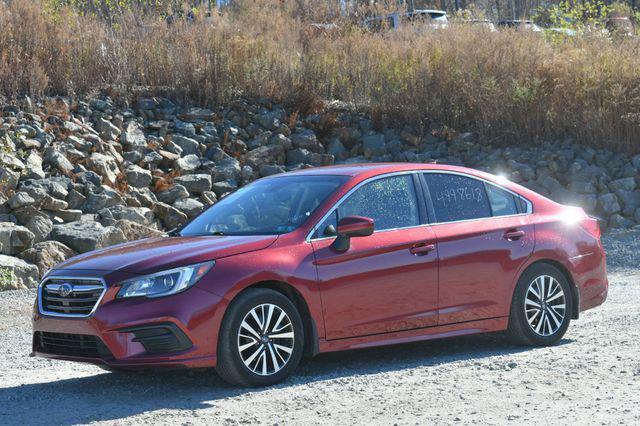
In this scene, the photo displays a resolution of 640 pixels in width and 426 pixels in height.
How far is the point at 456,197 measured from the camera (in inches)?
348

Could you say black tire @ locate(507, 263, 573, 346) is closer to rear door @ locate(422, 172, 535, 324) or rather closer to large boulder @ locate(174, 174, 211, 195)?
rear door @ locate(422, 172, 535, 324)

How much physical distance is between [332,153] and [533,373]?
12363mm

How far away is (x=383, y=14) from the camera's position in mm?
24375

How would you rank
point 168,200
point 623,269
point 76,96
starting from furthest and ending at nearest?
point 76,96 < point 168,200 < point 623,269

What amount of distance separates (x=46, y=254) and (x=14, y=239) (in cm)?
60

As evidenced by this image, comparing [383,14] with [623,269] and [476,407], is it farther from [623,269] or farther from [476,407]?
[476,407]

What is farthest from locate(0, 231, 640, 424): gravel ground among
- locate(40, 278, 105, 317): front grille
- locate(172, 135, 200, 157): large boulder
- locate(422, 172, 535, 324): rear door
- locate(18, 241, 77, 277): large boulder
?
locate(172, 135, 200, 157): large boulder

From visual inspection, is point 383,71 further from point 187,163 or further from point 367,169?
point 367,169

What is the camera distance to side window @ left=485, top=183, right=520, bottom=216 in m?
9.03

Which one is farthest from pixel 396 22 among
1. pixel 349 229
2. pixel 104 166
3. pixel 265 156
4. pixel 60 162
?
pixel 349 229

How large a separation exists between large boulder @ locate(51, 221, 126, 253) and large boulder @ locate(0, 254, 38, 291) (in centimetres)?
88

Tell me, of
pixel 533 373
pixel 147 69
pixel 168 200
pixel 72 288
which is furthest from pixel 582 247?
pixel 147 69

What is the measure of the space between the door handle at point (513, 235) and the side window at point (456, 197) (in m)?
0.23

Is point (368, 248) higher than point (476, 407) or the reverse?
higher
